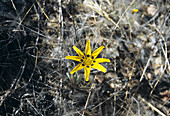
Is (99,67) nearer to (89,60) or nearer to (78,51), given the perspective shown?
(89,60)

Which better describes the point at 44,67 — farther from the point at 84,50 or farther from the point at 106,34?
the point at 106,34

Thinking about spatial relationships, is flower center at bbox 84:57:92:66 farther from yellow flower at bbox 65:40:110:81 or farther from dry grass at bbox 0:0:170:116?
dry grass at bbox 0:0:170:116

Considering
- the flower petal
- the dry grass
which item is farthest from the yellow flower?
the dry grass

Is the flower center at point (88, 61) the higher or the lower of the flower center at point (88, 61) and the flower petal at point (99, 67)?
the higher

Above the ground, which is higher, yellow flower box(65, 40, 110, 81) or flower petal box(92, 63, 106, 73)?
yellow flower box(65, 40, 110, 81)

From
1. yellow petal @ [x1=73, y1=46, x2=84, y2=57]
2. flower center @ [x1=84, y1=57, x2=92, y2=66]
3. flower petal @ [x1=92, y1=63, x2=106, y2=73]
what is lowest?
flower petal @ [x1=92, y1=63, x2=106, y2=73]

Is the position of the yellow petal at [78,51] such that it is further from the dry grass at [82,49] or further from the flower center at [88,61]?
the dry grass at [82,49]

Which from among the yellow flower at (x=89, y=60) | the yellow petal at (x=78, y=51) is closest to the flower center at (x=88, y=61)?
the yellow flower at (x=89, y=60)

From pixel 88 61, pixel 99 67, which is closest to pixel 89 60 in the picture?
pixel 88 61

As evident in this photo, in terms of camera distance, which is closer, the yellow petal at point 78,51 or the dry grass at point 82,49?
the yellow petal at point 78,51
